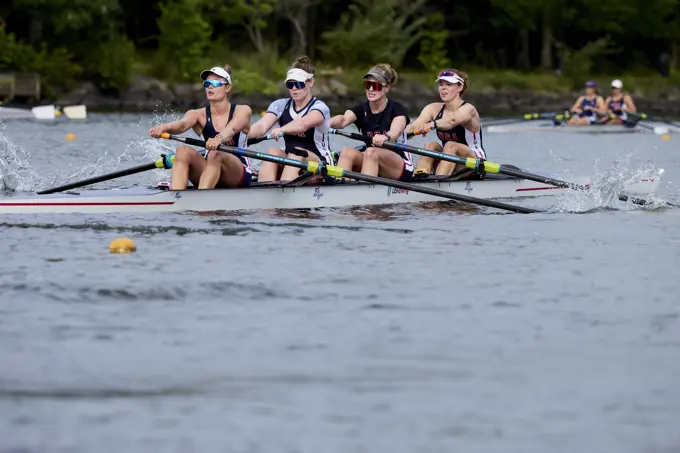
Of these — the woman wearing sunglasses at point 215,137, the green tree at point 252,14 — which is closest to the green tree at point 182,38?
the green tree at point 252,14

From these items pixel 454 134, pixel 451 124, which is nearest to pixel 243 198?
pixel 451 124

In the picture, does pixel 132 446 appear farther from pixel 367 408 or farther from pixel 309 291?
pixel 309 291

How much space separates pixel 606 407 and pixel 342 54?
43.2 m

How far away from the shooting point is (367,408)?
6.99 meters

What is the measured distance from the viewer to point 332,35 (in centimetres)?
4828

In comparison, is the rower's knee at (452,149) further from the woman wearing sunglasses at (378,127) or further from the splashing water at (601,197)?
the splashing water at (601,197)

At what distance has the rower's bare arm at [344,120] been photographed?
49.2 feet

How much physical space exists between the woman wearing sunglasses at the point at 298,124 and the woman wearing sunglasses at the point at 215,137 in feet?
0.88

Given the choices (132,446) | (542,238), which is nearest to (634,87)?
(542,238)

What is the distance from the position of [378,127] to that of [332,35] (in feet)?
111

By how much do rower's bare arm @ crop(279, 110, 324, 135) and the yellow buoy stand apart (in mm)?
2829

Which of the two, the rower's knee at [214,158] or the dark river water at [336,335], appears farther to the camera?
the rower's knee at [214,158]

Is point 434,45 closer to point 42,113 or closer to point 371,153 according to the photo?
point 42,113

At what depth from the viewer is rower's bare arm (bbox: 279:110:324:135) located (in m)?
14.0
